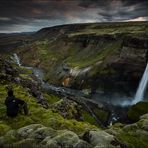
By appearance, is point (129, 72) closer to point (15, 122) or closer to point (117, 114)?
point (117, 114)

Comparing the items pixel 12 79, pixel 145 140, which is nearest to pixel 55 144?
pixel 145 140

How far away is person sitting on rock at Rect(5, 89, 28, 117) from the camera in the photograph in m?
35.6

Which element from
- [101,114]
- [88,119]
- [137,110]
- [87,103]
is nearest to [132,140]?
[137,110]

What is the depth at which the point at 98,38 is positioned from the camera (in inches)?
7397

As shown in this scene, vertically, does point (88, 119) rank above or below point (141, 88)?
below

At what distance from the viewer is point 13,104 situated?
35.9 metres

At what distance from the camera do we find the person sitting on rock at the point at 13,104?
35.6 m

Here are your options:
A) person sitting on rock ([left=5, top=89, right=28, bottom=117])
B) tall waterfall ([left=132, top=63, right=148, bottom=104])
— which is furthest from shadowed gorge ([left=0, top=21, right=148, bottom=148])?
person sitting on rock ([left=5, top=89, right=28, bottom=117])

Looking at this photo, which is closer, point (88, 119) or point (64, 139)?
point (64, 139)

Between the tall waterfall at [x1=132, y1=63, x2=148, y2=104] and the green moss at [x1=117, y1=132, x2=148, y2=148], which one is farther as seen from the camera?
the tall waterfall at [x1=132, y1=63, x2=148, y2=104]

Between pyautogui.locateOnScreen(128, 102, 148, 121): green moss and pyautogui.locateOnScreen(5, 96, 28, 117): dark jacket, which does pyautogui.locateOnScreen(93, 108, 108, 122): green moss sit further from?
pyautogui.locateOnScreen(5, 96, 28, 117): dark jacket

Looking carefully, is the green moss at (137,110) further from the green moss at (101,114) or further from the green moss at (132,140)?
the green moss at (132,140)

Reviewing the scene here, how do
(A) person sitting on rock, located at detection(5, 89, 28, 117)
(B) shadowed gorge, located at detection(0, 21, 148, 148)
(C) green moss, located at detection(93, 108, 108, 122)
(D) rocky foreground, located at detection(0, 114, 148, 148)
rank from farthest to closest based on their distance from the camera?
(C) green moss, located at detection(93, 108, 108, 122), (A) person sitting on rock, located at detection(5, 89, 28, 117), (B) shadowed gorge, located at detection(0, 21, 148, 148), (D) rocky foreground, located at detection(0, 114, 148, 148)

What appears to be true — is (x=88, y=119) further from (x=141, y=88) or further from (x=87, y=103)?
(x=141, y=88)
